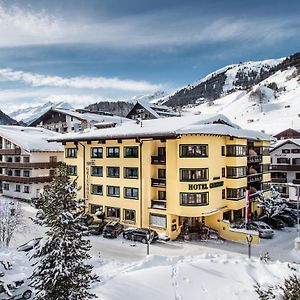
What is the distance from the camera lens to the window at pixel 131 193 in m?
37.5

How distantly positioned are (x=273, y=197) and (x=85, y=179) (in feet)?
73.2

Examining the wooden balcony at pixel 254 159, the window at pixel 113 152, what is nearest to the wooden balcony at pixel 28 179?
the window at pixel 113 152

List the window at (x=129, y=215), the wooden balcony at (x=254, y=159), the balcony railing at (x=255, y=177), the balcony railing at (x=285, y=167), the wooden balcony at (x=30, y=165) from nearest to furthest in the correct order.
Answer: the window at (x=129, y=215) → the balcony railing at (x=255, y=177) → the wooden balcony at (x=254, y=159) → the wooden balcony at (x=30, y=165) → the balcony railing at (x=285, y=167)

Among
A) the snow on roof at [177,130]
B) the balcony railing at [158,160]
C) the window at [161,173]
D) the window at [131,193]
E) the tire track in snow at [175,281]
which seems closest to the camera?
the tire track in snow at [175,281]

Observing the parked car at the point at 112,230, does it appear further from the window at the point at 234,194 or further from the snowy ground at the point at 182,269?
the window at the point at 234,194

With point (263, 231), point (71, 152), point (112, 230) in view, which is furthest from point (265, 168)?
point (71, 152)

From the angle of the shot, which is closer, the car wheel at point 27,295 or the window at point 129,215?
the car wheel at point 27,295

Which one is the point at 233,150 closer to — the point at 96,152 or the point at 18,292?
the point at 96,152

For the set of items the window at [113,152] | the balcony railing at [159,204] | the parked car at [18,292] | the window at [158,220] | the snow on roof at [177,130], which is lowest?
the parked car at [18,292]

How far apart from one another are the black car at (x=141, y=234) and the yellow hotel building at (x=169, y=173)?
184 centimetres

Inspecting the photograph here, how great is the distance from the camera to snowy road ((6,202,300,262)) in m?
30.1

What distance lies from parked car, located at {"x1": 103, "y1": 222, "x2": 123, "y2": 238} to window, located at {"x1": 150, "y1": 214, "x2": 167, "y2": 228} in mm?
3398

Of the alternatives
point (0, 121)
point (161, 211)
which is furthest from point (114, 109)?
point (161, 211)

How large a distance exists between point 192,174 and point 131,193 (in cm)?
738
